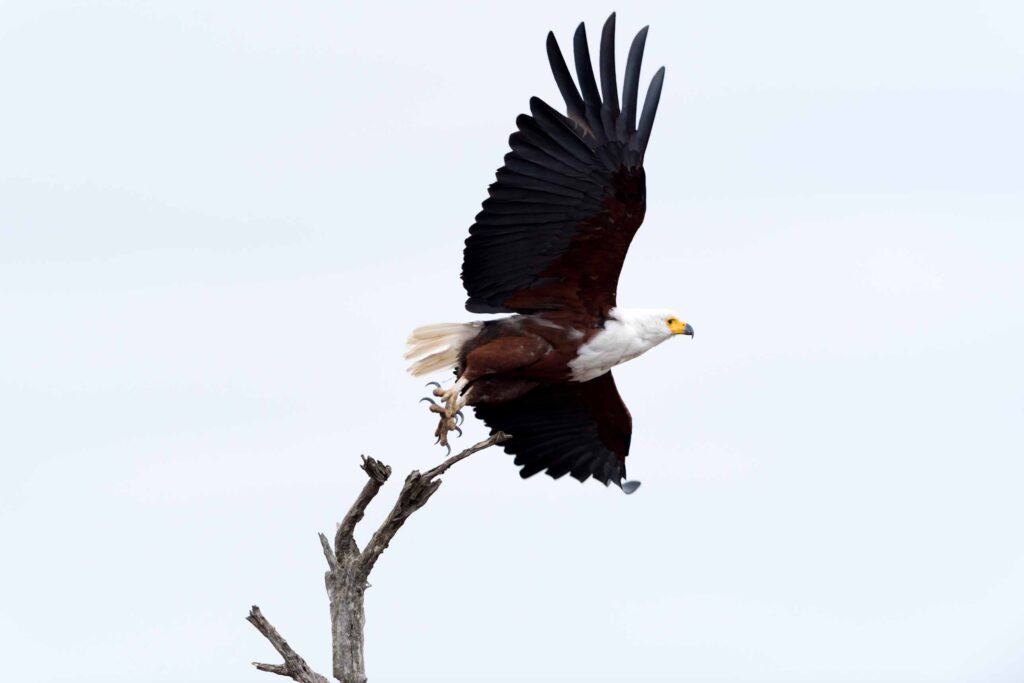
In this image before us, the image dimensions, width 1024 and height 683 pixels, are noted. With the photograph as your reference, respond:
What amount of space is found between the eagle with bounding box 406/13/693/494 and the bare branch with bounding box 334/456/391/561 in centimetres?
119

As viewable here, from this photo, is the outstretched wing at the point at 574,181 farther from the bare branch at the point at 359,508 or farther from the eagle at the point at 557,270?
the bare branch at the point at 359,508

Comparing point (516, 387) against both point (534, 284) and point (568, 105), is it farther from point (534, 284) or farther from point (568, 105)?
point (568, 105)

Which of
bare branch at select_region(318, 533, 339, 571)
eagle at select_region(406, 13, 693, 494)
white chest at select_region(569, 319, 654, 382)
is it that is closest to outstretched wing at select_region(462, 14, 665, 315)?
eagle at select_region(406, 13, 693, 494)

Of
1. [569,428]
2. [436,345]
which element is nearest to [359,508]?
[436,345]

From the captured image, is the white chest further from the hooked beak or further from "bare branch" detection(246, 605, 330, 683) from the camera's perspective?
"bare branch" detection(246, 605, 330, 683)

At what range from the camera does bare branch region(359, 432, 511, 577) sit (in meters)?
9.16

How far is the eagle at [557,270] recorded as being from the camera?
32.8ft

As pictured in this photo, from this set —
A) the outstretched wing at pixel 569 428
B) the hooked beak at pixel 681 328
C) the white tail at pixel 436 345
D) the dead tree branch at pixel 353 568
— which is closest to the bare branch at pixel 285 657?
the dead tree branch at pixel 353 568

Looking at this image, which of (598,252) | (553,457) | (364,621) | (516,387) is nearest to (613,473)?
(553,457)

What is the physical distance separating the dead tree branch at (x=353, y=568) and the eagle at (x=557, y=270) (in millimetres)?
1080

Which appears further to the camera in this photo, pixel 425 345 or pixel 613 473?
pixel 613 473

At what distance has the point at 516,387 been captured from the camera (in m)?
10.8

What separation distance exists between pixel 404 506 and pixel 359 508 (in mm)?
260

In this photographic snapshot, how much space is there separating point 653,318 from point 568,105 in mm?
1704
